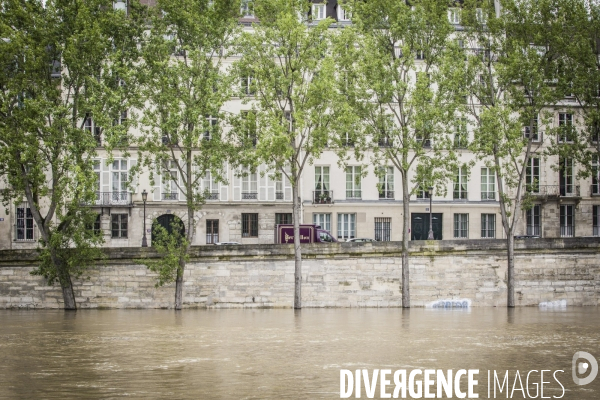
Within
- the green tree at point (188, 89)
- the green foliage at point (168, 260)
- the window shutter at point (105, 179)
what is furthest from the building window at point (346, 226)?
the green foliage at point (168, 260)

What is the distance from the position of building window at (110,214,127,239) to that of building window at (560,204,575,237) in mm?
24907

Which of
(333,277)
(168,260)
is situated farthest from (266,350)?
(333,277)

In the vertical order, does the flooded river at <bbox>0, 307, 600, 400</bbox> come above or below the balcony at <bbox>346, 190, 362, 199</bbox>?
below

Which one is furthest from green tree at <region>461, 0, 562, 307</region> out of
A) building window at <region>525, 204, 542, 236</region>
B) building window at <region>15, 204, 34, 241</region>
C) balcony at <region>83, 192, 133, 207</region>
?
building window at <region>15, 204, 34, 241</region>

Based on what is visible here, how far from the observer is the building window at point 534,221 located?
196 feet

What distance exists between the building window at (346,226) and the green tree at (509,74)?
14077mm

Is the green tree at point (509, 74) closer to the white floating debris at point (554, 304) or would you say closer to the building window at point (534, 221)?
the white floating debris at point (554, 304)

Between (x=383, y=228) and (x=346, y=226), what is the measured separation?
6.93 feet

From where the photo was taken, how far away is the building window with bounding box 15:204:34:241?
5594cm

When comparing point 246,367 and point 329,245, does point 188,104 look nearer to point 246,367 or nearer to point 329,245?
point 329,245

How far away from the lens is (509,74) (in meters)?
44.2

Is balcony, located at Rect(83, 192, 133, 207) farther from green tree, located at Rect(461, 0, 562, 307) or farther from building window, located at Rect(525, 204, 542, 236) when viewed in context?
building window, located at Rect(525, 204, 542, 236)

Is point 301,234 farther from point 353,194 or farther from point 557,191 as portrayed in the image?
point 557,191

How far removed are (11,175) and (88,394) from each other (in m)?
23.9
